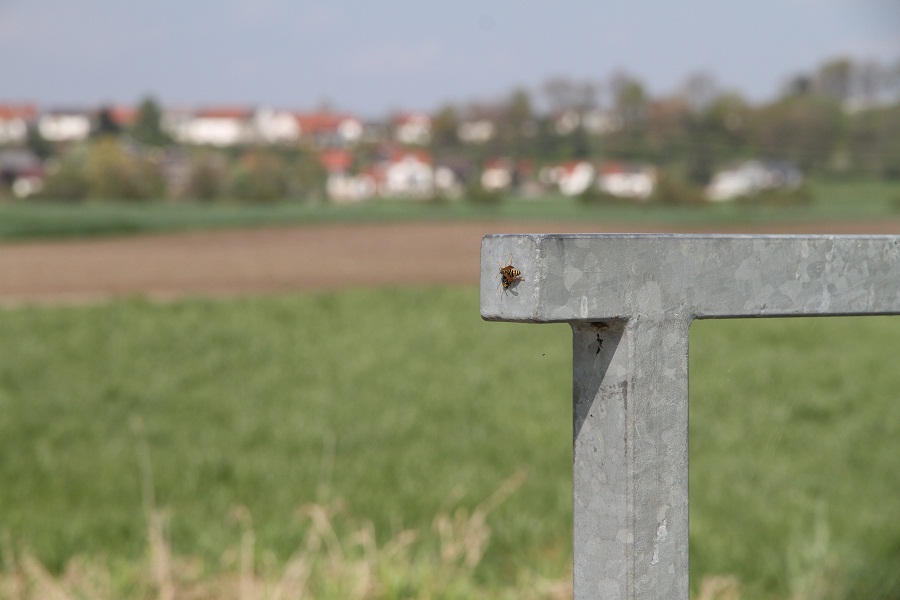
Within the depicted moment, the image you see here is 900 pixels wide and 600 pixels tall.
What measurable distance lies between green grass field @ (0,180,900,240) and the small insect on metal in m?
21.4

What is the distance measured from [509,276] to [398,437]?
204 inches

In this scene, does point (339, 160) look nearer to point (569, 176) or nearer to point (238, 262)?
point (569, 176)

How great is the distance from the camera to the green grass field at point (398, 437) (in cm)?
399

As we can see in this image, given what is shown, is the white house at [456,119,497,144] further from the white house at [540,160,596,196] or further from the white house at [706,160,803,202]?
the white house at [706,160,803,202]

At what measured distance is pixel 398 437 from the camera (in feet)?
19.7

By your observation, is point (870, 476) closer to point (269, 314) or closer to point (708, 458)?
point (708, 458)

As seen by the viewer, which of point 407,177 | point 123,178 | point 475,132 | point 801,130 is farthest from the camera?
point 407,177

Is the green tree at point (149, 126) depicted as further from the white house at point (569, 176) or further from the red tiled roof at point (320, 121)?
the red tiled roof at point (320, 121)

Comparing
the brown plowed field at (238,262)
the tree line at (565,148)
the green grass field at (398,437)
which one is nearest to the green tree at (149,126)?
the tree line at (565,148)

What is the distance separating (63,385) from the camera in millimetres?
7105

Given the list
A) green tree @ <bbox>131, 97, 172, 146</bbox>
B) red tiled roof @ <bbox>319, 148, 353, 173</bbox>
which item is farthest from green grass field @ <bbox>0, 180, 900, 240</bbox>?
green tree @ <bbox>131, 97, 172, 146</bbox>

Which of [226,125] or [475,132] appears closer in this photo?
[475,132]

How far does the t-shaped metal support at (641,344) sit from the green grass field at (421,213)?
70.0ft

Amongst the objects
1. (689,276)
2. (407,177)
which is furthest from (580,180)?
(689,276)
